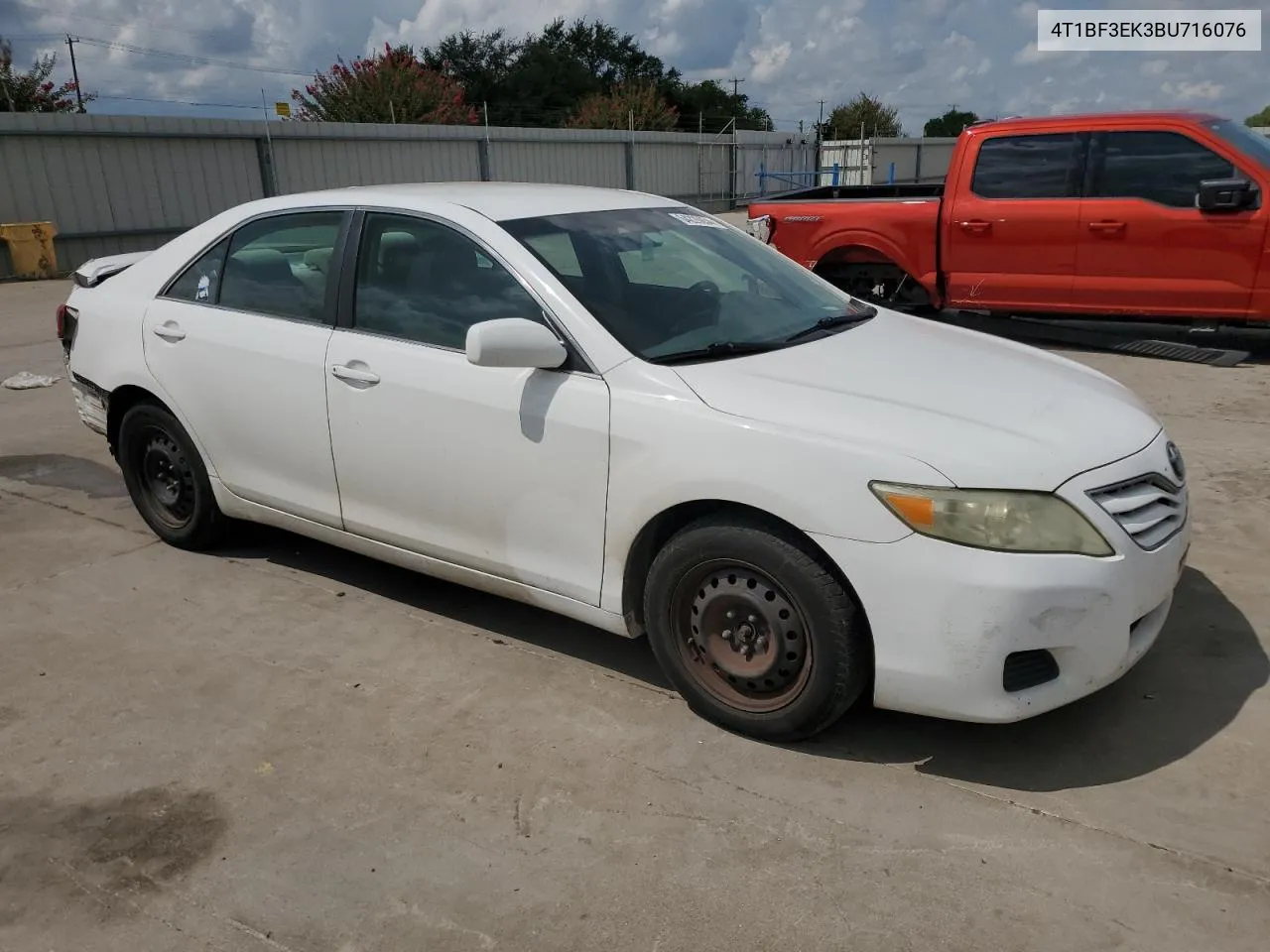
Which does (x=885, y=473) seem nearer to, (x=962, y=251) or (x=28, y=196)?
(x=962, y=251)

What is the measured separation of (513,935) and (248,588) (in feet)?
8.24

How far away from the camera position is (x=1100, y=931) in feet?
7.77

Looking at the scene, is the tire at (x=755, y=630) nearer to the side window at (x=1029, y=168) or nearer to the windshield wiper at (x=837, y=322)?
the windshield wiper at (x=837, y=322)

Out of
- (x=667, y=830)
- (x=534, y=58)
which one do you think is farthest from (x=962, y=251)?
(x=534, y=58)

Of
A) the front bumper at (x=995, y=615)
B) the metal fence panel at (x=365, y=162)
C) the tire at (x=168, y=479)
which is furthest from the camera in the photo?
the metal fence panel at (x=365, y=162)

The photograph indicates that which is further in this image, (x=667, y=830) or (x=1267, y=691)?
(x=1267, y=691)

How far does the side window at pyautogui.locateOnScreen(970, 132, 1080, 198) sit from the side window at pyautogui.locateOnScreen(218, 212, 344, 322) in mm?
6223

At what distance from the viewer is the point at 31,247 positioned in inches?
637

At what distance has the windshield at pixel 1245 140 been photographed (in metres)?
7.55

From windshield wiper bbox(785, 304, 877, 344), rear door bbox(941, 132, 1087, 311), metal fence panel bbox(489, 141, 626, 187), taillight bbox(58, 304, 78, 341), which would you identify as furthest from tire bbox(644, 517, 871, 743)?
metal fence panel bbox(489, 141, 626, 187)

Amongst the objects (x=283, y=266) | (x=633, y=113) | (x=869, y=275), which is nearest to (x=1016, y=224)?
(x=869, y=275)

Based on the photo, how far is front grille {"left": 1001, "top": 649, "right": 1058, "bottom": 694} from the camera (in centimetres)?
277

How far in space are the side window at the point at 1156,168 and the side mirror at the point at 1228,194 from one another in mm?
156

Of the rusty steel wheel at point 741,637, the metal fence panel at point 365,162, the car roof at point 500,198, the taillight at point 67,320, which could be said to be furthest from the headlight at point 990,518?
the metal fence panel at point 365,162
